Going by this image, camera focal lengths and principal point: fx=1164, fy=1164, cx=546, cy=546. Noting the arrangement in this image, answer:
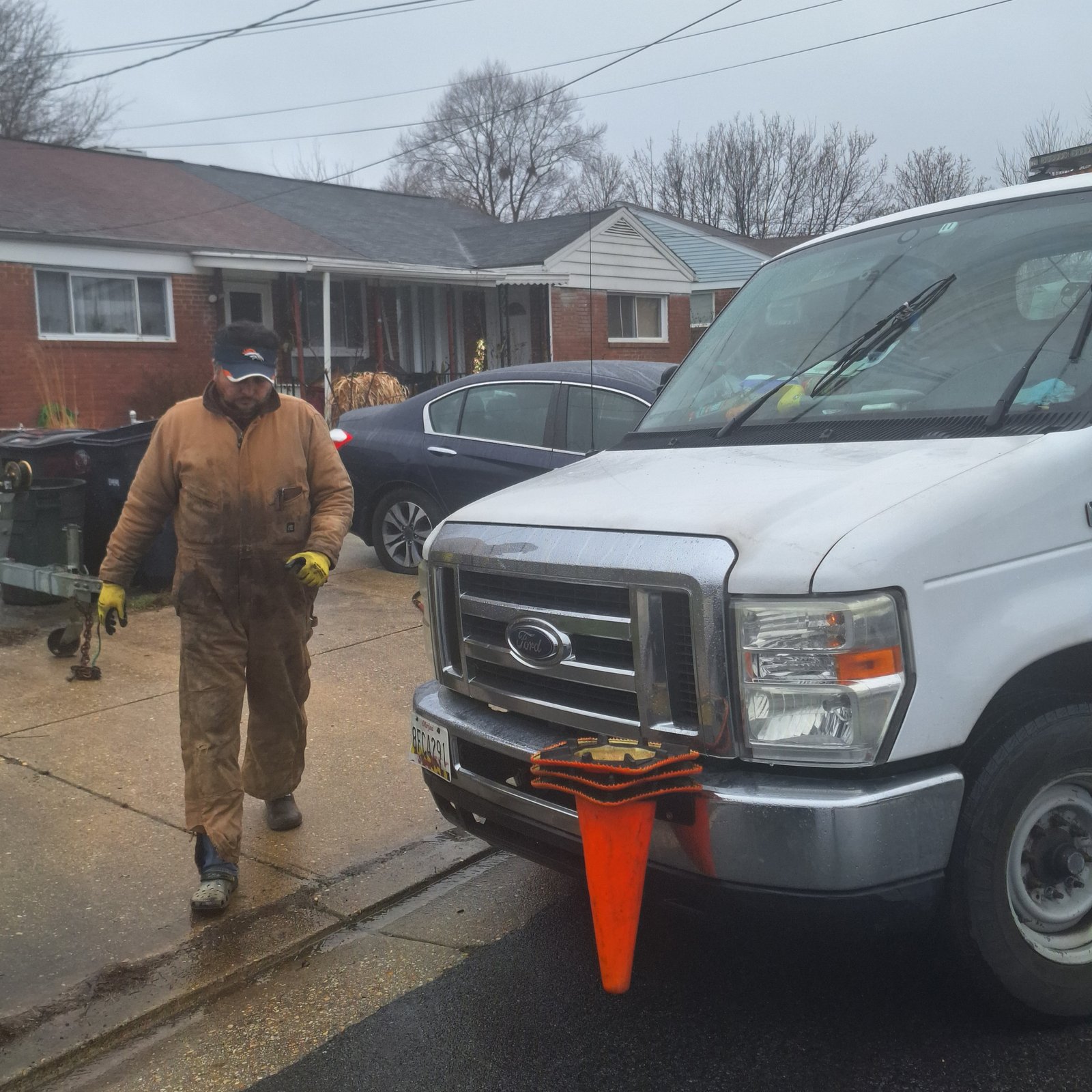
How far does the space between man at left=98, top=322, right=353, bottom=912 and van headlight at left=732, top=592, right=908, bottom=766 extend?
1.87m

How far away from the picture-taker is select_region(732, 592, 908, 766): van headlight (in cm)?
248

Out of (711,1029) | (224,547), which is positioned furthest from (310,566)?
(711,1029)

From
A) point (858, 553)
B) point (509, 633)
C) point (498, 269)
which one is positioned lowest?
point (509, 633)

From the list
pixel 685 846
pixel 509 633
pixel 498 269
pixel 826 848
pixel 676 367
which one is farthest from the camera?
pixel 498 269

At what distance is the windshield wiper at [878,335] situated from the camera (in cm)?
356

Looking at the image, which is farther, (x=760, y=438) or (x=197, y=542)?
(x=197, y=542)

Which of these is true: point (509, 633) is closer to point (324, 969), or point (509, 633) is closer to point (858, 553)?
point (858, 553)

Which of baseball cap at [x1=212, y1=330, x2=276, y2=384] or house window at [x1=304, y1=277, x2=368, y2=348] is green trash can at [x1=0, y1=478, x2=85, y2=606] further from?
house window at [x1=304, y1=277, x2=368, y2=348]

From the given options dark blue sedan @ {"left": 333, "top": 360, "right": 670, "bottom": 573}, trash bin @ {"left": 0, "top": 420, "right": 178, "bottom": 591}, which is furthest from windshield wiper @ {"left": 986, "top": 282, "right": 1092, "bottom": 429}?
trash bin @ {"left": 0, "top": 420, "right": 178, "bottom": 591}

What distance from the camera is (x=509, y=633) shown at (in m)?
3.06

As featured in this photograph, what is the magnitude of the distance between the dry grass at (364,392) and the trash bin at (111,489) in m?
9.52

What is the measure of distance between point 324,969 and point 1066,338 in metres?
2.82

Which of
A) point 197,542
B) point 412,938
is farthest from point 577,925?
point 197,542

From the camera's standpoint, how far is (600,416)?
306 inches
